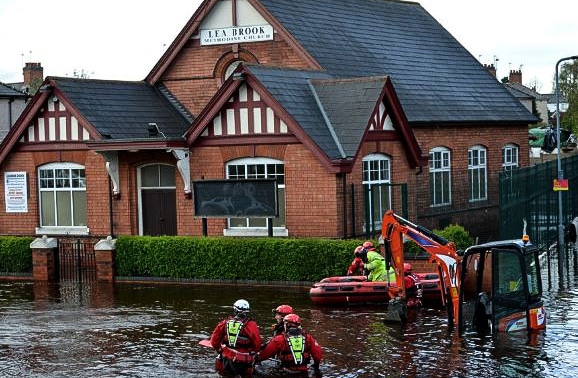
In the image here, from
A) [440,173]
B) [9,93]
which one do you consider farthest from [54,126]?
[9,93]

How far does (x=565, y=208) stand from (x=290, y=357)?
21.0 metres

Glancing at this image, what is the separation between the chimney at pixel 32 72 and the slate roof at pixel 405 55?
22.9m

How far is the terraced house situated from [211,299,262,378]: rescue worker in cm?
1094

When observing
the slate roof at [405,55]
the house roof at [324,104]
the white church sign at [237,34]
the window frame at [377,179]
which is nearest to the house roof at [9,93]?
the white church sign at [237,34]

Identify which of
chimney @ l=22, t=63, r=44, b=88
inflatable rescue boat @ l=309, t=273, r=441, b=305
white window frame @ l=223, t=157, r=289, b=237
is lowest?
inflatable rescue boat @ l=309, t=273, r=441, b=305

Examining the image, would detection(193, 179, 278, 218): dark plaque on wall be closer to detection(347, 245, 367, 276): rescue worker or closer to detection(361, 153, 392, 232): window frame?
detection(361, 153, 392, 232): window frame

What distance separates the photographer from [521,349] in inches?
679

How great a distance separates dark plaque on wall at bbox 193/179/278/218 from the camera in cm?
2627

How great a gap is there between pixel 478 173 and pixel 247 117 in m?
12.4

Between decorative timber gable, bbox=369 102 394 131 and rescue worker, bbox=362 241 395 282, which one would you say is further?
decorative timber gable, bbox=369 102 394 131

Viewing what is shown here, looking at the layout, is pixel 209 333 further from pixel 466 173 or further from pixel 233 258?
pixel 466 173

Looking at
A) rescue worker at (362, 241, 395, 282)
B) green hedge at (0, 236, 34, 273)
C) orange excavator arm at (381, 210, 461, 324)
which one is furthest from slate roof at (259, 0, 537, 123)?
orange excavator arm at (381, 210, 461, 324)

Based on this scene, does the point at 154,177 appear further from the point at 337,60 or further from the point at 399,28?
the point at 399,28

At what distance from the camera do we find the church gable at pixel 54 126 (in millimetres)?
30359
